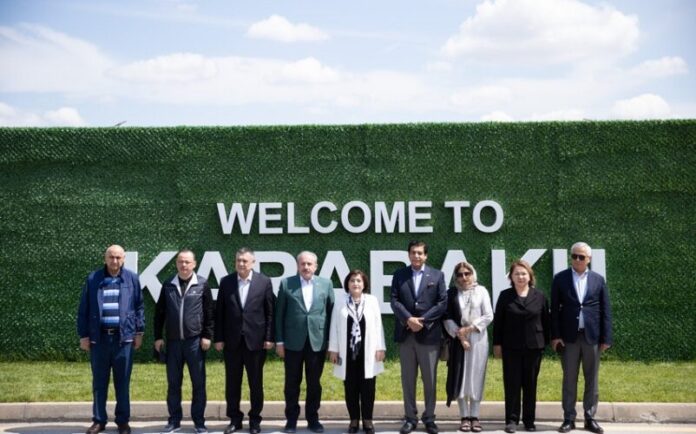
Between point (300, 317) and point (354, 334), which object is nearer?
point (354, 334)

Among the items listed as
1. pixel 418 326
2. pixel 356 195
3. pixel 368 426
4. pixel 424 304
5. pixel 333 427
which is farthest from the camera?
pixel 356 195

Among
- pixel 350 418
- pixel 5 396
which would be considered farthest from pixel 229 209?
pixel 350 418

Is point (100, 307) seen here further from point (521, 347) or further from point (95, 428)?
point (521, 347)

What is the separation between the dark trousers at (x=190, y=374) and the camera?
707 centimetres

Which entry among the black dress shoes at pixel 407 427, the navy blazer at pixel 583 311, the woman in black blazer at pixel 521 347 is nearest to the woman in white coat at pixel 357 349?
the black dress shoes at pixel 407 427

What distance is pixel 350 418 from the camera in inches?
278

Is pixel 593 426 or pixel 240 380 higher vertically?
pixel 240 380

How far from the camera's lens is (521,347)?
22.9 ft

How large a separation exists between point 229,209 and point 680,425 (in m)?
6.18

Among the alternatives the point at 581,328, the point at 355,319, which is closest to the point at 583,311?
the point at 581,328

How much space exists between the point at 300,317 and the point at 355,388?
785mm

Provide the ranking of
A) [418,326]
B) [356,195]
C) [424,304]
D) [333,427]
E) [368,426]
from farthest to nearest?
[356,195]
[333,427]
[424,304]
[418,326]
[368,426]

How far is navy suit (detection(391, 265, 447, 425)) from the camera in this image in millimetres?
7033

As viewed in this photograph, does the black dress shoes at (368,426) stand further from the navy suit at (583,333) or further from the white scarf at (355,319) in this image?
the navy suit at (583,333)
